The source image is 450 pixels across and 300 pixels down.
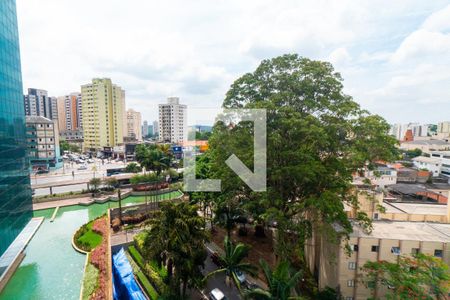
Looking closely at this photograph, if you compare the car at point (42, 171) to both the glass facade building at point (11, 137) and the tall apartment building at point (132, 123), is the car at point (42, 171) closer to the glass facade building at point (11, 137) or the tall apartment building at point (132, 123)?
the glass facade building at point (11, 137)

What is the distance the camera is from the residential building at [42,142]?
40031 millimetres

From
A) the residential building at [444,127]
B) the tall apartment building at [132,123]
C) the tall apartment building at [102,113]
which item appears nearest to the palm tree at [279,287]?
the tall apartment building at [102,113]

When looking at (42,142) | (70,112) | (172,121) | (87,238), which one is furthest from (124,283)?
(70,112)

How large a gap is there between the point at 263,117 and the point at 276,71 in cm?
255

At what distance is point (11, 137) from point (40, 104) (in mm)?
81258

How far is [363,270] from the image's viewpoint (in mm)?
10125

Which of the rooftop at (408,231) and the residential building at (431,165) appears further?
the residential building at (431,165)

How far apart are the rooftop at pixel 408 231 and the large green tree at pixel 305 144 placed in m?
1.58

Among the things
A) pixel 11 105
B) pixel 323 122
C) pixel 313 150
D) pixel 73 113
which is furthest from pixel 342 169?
pixel 73 113

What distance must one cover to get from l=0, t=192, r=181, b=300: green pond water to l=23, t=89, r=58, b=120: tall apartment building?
71.9 meters

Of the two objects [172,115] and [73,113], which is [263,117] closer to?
[172,115]

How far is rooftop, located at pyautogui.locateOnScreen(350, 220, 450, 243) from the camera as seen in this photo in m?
10.2

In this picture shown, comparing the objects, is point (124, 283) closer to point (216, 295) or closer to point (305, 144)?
point (216, 295)

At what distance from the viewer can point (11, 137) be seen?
1423cm
